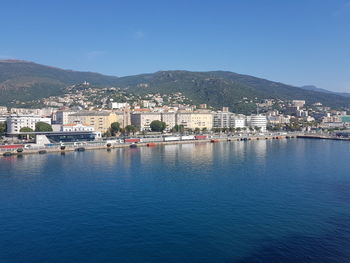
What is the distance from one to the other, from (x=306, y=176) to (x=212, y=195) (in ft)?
23.3

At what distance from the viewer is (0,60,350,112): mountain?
321 ft

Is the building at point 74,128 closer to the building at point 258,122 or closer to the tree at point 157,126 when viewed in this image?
the tree at point 157,126

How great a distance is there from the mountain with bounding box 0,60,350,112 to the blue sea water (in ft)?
243

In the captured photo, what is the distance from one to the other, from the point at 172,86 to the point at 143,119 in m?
62.7

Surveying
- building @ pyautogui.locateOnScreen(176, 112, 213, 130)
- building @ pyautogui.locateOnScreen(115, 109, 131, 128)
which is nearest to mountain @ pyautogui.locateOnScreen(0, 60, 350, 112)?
building @ pyautogui.locateOnScreen(176, 112, 213, 130)

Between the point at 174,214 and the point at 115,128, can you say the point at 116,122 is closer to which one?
the point at 115,128

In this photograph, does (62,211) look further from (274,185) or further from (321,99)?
(321,99)

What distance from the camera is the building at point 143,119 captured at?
49.5 meters

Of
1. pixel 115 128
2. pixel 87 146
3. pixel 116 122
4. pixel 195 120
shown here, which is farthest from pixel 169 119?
pixel 87 146

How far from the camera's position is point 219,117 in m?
59.1

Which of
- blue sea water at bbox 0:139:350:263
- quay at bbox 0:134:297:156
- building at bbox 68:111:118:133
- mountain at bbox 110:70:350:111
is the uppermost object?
mountain at bbox 110:70:350:111

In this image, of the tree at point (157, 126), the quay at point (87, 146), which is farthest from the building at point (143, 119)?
the quay at point (87, 146)

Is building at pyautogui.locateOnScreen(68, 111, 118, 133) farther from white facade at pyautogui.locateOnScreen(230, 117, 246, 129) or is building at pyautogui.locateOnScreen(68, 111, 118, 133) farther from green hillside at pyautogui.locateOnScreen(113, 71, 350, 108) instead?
green hillside at pyautogui.locateOnScreen(113, 71, 350, 108)

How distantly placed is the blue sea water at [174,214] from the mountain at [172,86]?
74.2 m
